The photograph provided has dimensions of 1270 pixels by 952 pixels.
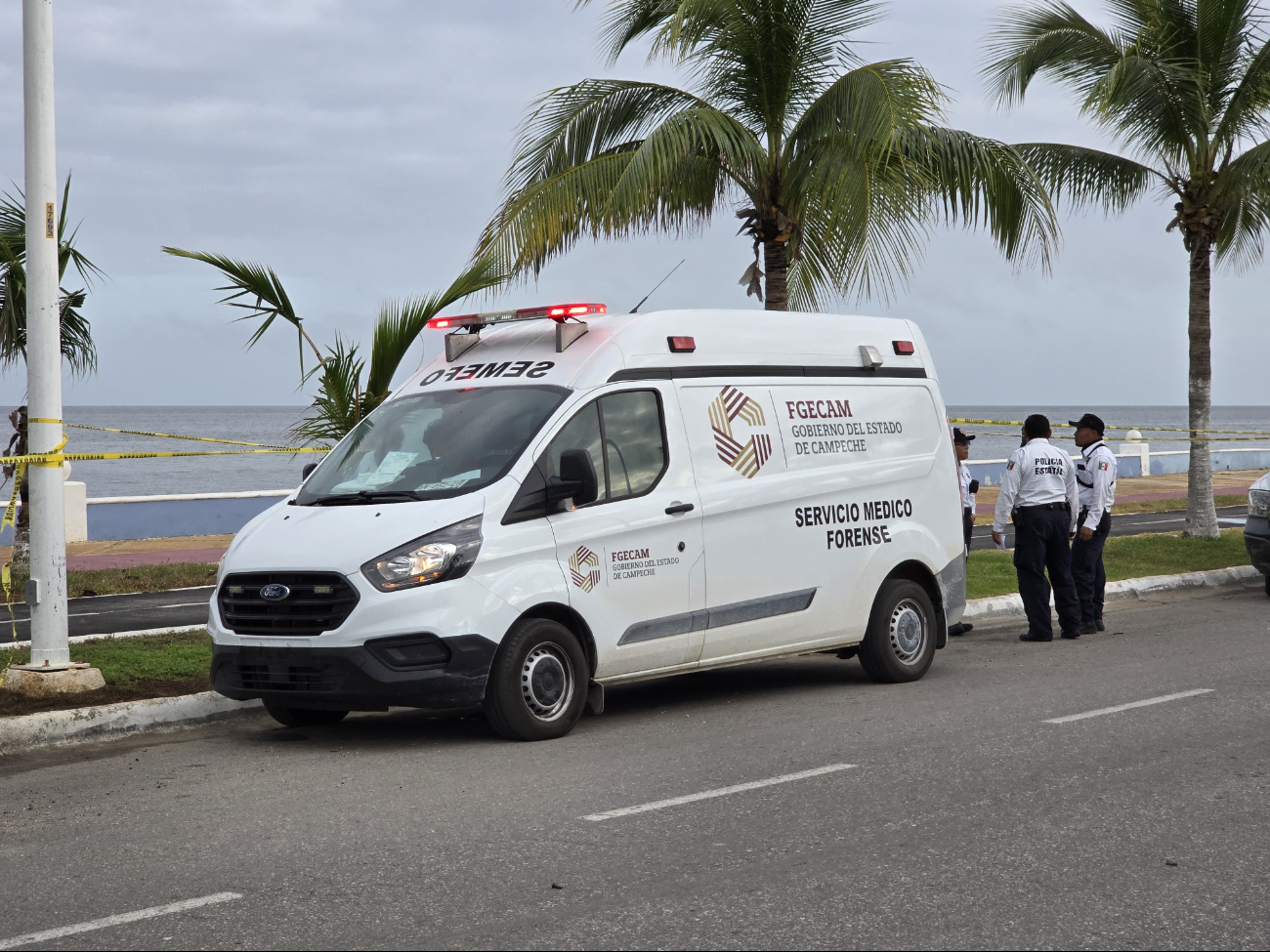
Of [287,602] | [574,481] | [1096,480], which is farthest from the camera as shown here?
[1096,480]

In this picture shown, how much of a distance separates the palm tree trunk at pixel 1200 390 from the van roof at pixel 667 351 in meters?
10.5

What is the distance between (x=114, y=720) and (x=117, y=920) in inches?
147

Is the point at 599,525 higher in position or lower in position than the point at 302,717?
higher

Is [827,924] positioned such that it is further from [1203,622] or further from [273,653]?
[1203,622]

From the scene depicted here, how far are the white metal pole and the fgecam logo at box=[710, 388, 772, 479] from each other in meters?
4.03

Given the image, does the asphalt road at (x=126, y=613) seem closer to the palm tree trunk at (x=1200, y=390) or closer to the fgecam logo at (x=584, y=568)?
the fgecam logo at (x=584, y=568)

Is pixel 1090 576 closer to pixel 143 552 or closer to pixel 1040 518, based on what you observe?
pixel 1040 518

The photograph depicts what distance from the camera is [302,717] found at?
324 inches

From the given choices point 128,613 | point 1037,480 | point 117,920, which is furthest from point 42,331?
point 1037,480

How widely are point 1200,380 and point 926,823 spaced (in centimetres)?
1494

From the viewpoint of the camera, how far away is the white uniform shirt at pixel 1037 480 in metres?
11.3

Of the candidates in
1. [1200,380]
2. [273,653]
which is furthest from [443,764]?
[1200,380]

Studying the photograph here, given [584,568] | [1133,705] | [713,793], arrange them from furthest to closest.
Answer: [1133,705], [584,568], [713,793]

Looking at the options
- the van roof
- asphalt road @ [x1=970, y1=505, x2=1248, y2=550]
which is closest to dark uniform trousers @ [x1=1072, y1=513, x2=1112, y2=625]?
the van roof
